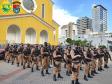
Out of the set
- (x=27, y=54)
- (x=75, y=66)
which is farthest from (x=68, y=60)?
(x=75, y=66)

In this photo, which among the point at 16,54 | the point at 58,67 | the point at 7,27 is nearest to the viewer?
the point at 58,67

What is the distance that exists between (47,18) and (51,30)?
6719 mm

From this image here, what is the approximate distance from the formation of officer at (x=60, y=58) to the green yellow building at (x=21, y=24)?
2045cm

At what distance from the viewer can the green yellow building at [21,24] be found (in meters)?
47.4

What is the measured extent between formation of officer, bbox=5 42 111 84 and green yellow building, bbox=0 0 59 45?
2045cm

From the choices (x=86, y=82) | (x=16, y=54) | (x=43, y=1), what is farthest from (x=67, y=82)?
(x=43, y=1)

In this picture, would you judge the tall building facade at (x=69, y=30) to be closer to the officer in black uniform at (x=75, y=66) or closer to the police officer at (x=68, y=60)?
the police officer at (x=68, y=60)

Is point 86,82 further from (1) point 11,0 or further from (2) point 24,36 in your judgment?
(1) point 11,0

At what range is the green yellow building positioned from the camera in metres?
47.4

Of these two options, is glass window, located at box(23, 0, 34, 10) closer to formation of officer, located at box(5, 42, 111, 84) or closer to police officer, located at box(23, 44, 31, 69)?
formation of officer, located at box(5, 42, 111, 84)

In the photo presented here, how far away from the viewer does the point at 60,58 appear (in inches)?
616

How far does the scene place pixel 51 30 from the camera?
179ft

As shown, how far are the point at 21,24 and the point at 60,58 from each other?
3396 centimetres

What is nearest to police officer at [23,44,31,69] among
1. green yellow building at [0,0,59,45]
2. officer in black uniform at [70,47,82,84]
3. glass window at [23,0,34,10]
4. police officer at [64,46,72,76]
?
police officer at [64,46,72,76]
